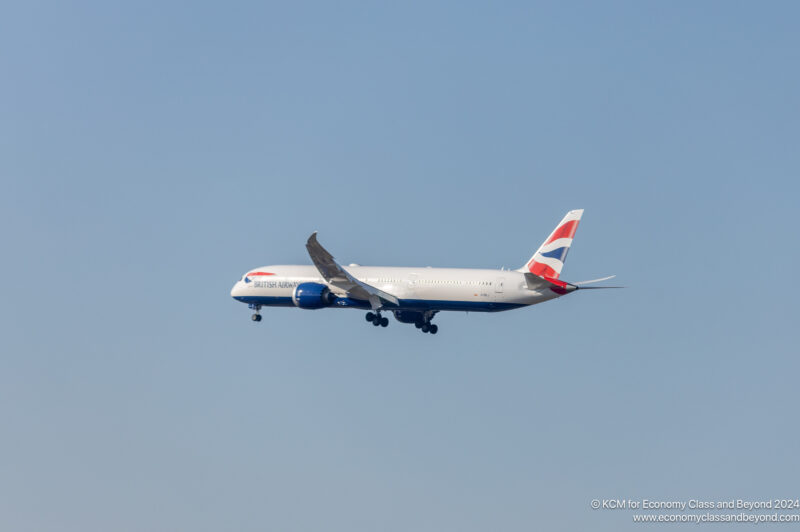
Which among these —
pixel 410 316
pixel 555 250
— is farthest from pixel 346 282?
pixel 555 250

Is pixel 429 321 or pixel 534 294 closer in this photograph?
pixel 534 294

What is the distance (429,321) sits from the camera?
8900 cm

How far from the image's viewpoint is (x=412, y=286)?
82.6 metres

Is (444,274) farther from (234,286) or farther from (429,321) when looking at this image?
(234,286)

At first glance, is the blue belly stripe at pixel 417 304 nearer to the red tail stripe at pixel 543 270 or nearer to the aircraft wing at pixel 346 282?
the aircraft wing at pixel 346 282

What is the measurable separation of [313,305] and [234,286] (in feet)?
34.1

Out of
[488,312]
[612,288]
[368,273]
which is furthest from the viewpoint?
[368,273]

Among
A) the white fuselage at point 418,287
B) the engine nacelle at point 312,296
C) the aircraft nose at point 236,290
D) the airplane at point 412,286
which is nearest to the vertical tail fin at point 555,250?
the airplane at point 412,286

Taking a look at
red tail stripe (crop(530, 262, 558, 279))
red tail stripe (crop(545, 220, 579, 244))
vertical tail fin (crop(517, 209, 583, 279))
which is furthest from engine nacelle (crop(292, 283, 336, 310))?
red tail stripe (crop(545, 220, 579, 244))

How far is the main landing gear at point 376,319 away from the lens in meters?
87.4

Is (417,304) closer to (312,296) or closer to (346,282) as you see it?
(346,282)

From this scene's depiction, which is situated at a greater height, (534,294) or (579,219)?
(579,219)

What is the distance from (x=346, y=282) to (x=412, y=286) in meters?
4.82

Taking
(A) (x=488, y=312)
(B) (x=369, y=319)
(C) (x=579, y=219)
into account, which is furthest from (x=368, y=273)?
(C) (x=579, y=219)
